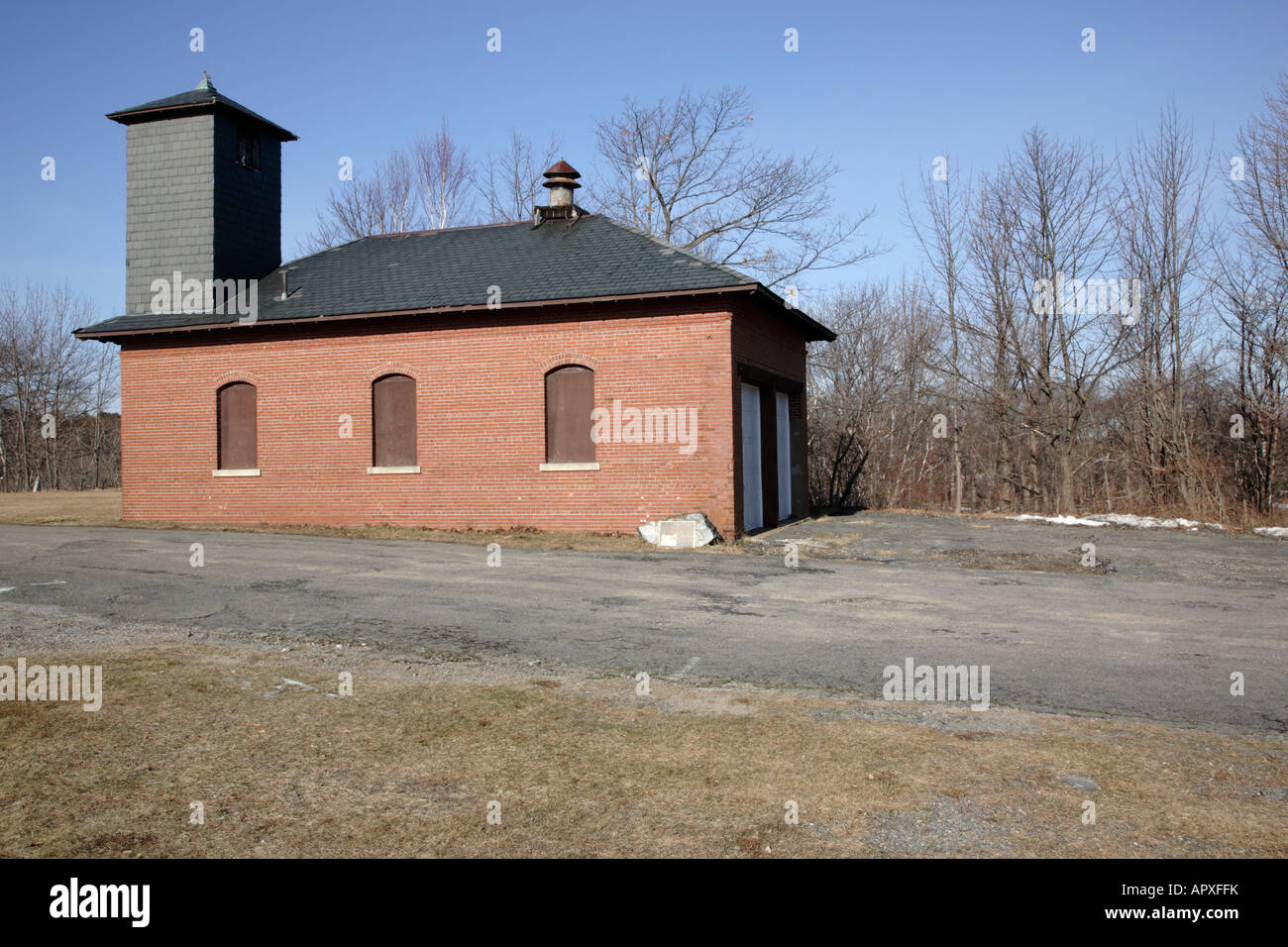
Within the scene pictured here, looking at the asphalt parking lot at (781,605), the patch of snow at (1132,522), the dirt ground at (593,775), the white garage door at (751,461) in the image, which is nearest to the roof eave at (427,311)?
the white garage door at (751,461)

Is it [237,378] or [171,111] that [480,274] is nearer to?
[237,378]

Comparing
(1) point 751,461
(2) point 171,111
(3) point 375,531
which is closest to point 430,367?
(3) point 375,531

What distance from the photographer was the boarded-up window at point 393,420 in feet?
59.7

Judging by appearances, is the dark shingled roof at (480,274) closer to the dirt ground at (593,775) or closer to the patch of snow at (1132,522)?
the patch of snow at (1132,522)

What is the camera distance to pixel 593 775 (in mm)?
4496

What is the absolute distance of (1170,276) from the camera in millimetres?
22969

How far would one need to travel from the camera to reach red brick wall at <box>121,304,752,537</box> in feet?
53.4

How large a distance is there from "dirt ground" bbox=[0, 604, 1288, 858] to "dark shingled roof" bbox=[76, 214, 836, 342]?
11.2 metres

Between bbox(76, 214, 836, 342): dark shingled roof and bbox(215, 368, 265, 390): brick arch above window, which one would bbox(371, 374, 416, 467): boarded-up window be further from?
bbox(215, 368, 265, 390): brick arch above window

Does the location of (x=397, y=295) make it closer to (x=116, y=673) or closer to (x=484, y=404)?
(x=484, y=404)

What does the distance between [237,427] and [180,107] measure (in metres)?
7.58
